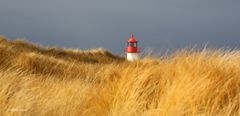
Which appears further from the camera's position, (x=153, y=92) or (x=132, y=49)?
(x=132, y=49)

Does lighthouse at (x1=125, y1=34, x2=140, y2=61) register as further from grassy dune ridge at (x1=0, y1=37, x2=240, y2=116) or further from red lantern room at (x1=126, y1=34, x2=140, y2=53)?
grassy dune ridge at (x1=0, y1=37, x2=240, y2=116)

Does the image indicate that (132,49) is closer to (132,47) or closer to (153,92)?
(132,47)

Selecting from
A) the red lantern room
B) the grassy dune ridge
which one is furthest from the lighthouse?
the grassy dune ridge

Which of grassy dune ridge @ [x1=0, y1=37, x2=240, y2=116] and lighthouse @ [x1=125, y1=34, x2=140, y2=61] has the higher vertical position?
lighthouse @ [x1=125, y1=34, x2=140, y2=61]

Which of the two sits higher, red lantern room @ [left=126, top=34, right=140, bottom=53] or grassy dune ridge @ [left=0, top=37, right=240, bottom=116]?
red lantern room @ [left=126, top=34, right=140, bottom=53]

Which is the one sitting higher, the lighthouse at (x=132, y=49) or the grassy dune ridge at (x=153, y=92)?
the lighthouse at (x=132, y=49)

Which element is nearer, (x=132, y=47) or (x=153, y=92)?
(x=153, y=92)

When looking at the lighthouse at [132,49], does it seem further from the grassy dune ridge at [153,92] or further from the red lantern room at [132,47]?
the grassy dune ridge at [153,92]

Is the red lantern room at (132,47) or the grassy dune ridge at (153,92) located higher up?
the red lantern room at (132,47)

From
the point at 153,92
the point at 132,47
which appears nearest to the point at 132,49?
the point at 132,47

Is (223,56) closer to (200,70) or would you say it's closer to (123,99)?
(200,70)

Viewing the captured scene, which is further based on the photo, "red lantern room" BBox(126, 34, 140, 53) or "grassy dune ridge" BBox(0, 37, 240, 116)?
"red lantern room" BBox(126, 34, 140, 53)

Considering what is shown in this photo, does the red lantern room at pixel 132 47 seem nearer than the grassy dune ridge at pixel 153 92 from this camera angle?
No

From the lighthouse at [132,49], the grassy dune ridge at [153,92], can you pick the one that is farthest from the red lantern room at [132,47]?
the grassy dune ridge at [153,92]
